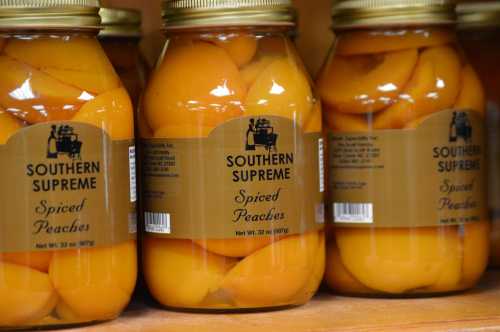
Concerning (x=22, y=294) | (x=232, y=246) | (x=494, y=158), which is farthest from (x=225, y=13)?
(x=494, y=158)

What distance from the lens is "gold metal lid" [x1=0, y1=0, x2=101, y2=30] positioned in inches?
36.9

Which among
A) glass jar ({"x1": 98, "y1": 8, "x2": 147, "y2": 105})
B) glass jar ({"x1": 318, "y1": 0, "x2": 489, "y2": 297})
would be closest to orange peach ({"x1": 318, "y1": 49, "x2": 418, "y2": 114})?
glass jar ({"x1": 318, "y1": 0, "x2": 489, "y2": 297})

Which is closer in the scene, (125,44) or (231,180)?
(231,180)

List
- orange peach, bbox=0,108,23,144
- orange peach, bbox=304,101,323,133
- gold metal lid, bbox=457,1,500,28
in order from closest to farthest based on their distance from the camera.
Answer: orange peach, bbox=0,108,23,144
orange peach, bbox=304,101,323,133
gold metal lid, bbox=457,1,500,28

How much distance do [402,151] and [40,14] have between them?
39 centimetres

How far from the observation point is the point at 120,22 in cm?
115

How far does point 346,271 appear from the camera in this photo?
43.5 inches

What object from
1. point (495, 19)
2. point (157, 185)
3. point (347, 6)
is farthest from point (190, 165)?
point (495, 19)

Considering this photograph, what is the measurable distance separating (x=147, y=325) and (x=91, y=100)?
0.22 metres

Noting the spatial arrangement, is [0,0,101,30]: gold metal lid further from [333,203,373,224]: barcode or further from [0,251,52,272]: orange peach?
[333,203,373,224]: barcode

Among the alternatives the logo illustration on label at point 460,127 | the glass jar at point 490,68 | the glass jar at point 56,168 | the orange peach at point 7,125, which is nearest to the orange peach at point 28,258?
the glass jar at point 56,168

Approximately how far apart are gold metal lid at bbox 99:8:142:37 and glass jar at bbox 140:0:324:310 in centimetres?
13

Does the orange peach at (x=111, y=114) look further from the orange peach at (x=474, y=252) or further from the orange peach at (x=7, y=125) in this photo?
the orange peach at (x=474, y=252)

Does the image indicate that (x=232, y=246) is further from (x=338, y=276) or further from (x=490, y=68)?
(x=490, y=68)
